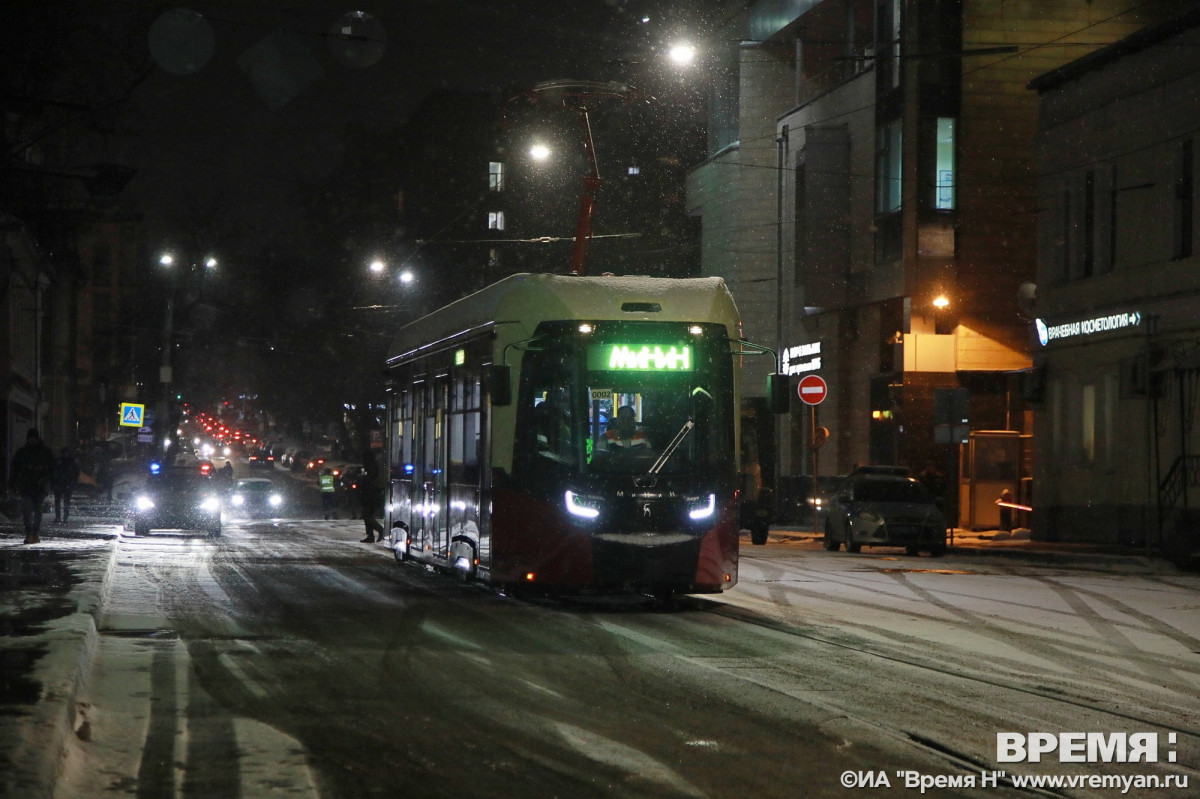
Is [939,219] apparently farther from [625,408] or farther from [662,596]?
[625,408]

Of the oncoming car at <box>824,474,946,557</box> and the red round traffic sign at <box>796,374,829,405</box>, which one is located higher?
the red round traffic sign at <box>796,374,829,405</box>

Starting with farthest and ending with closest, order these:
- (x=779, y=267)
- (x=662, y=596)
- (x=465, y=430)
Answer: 1. (x=779, y=267)
2. (x=465, y=430)
3. (x=662, y=596)

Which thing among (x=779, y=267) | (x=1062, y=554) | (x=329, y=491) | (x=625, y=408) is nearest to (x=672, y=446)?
(x=625, y=408)

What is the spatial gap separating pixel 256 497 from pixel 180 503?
18.6 meters

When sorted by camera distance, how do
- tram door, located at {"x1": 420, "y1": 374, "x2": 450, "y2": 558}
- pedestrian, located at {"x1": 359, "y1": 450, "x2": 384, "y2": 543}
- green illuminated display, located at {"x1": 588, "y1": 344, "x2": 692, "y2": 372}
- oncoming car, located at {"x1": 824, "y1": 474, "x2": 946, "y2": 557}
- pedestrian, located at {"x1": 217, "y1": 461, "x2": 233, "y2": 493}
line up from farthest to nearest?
pedestrian, located at {"x1": 217, "y1": 461, "x2": 233, "y2": 493}
pedestrian, located at {"x1": 359, "y1": 450, "x2": 384, "y2": 543}
oncoming car, located at {"x1": 824, "y1": 474, "x2": 946, "y2": 557}
tram door, located at {"x1": 420, "y1": 374, "x2": 450, "y2": 558}
green illuminated display, located at {"x1": 588, "y1": 344, "x2": 692, "y2": 372}

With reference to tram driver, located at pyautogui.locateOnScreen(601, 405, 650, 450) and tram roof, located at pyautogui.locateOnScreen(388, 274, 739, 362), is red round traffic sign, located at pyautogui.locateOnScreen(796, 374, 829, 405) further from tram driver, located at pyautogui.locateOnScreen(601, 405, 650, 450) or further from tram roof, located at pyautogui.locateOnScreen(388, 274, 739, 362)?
tram driver, located at pyautogui.locateOnScreen(601, 405, 650, 450)

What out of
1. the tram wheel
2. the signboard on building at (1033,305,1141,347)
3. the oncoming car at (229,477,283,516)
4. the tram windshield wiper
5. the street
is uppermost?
the signboard on building at (1033,305,1141,347)

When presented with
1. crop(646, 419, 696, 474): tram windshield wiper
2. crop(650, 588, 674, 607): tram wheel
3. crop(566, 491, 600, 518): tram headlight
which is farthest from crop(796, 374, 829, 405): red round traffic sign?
crop(566, 491, 600, 518): tram headlight

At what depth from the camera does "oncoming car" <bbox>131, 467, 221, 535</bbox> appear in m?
33.0

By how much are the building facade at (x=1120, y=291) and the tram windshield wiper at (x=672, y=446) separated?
12965mm

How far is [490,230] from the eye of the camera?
93.5 metres

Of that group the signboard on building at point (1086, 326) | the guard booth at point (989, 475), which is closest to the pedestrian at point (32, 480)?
the signboard on building at point (1086, 326)

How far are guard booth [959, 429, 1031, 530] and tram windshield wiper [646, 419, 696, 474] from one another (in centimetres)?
2550

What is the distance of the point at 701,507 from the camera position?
15.6 meters
